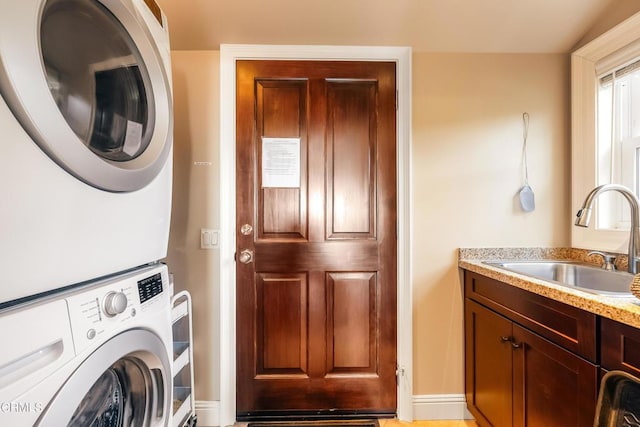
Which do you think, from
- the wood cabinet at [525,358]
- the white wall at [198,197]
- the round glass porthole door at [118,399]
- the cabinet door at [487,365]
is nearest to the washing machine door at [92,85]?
the round glass porthole door at [118,399]

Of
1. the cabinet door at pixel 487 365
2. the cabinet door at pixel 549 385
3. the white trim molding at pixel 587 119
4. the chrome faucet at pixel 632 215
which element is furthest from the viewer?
the white trim molding at pixel 587 119

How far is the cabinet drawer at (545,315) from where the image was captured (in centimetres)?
99

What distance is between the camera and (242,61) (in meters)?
1.75

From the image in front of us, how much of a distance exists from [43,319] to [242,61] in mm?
1565

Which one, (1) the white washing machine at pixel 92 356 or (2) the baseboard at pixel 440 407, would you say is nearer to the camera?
(1) the white washing machine at pixel 92 356

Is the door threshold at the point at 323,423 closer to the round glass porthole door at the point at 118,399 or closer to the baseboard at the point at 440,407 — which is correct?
the baseboard at the point at 440,407

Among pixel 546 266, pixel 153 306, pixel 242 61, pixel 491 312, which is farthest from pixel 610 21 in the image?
pixel 153 306

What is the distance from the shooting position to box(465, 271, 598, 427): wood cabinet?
101 centimetres

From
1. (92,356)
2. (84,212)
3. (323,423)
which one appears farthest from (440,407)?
(84,212)

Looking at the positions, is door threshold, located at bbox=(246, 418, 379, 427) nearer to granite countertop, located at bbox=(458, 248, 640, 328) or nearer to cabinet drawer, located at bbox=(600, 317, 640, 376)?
granite countertop, located at bbox=(458, 248, 640, 328)

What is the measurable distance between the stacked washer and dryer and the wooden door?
2.37 ft

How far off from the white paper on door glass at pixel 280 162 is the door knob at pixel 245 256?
1.26ft

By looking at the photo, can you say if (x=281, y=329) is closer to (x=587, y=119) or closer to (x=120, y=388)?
(x=120, y=388)

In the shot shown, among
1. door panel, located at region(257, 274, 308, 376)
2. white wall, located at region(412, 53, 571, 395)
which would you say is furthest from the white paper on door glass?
white wall, located at region(412, 53, 571, 395)
